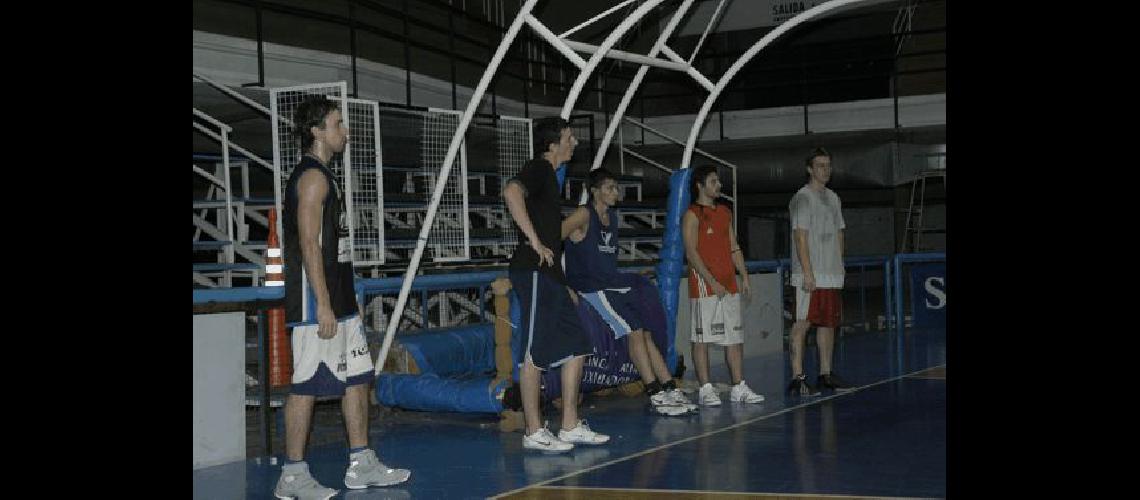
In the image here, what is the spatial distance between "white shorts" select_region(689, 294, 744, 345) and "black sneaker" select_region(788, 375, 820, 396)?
781 millimetres

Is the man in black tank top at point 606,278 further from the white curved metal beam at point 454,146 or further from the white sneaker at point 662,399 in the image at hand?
the white curved metal beam at point 454,146

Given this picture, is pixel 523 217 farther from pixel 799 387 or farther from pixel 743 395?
pixel 799 387

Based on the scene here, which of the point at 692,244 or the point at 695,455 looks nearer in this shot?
the point at 695,455

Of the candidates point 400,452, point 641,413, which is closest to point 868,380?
point 641,413

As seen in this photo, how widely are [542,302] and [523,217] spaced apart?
1.69ft

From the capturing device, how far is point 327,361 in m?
6.23

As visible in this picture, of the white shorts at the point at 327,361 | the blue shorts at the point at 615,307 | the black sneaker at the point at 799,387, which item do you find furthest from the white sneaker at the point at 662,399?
the white shorts at the point at 327,361

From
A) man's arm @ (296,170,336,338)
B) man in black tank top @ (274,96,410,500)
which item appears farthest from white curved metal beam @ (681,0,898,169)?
man's arm @ (296,170,336,338)

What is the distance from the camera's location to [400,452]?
773cm

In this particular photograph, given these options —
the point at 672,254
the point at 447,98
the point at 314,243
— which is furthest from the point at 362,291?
the point at 447,98

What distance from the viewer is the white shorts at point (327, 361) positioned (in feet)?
20.4

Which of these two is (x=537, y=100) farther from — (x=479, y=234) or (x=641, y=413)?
(x=641, y=413)
